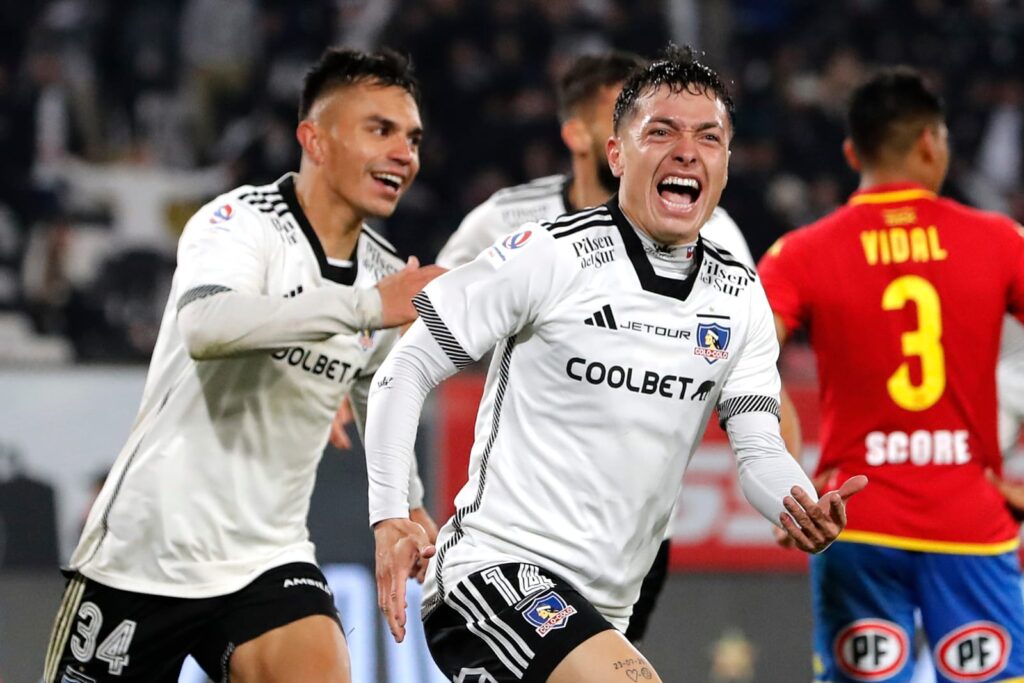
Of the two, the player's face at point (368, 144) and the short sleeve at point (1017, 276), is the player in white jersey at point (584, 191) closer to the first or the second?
the player's face at point (368, 144)

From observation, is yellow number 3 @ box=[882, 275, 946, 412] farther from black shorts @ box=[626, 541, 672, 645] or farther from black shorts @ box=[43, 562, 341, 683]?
black shorts @ box=[43, 562, 341, 683]

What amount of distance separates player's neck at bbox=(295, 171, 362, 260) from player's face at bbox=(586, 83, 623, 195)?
41.3 inches

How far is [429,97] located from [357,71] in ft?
25.7

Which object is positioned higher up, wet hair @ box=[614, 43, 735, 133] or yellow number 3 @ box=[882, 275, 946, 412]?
wet hair @ box=[614, 43, 735, 133]

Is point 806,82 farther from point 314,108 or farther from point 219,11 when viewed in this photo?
point 314,108

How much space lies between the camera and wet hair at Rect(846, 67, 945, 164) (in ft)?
16.3

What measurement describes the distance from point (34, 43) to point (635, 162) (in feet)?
32.6

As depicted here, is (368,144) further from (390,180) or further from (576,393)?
(576,393)

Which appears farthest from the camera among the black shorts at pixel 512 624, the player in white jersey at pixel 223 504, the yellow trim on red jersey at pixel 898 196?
the yellow trim on red jersey at pixel 898 196

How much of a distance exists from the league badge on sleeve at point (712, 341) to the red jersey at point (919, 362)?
1216 mm

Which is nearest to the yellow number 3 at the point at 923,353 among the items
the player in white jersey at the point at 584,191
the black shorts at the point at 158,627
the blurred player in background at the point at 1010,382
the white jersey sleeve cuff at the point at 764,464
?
the blurred player in background at the point at 1010,382

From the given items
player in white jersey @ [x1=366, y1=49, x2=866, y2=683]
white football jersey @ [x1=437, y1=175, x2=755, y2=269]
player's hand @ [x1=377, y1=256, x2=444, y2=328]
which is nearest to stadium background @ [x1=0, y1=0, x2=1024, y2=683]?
white football jersey @ [x1=437, y1=175, x2=755, y2=269]

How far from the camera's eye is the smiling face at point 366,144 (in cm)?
450

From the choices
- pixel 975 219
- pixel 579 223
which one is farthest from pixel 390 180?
pixel 975 219
